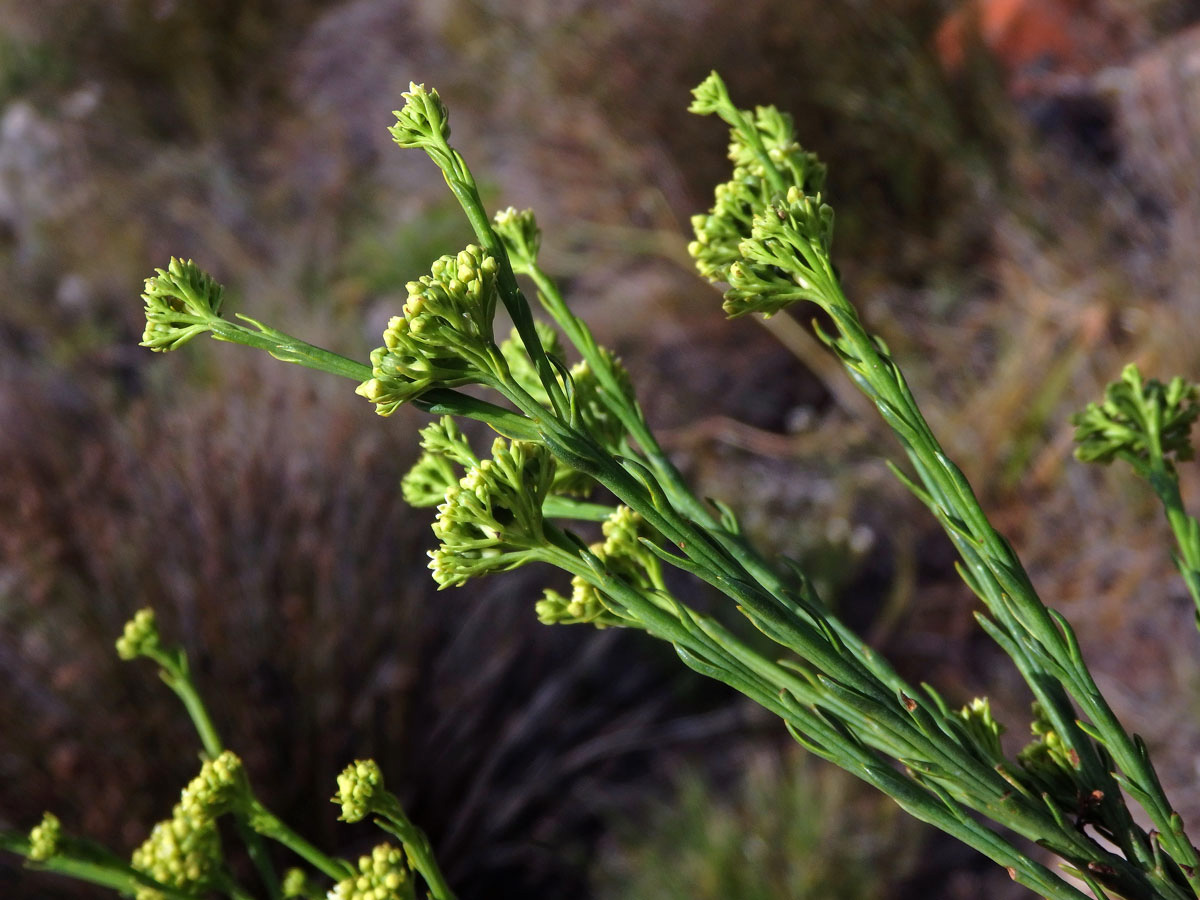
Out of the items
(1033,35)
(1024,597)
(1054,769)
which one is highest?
(1033,35)

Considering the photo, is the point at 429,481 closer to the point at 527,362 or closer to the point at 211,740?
the point at 527,362

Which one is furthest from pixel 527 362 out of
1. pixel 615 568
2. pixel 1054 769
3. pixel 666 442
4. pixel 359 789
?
pixel 666 442

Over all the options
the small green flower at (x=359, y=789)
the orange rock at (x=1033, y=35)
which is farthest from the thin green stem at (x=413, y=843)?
→ the orange rock at (x=1033, y=35)

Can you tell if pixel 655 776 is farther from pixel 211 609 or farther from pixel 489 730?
pixel 211 609

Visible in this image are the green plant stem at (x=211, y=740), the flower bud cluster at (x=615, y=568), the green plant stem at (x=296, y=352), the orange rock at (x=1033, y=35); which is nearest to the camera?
the green plant stem at (x=296, y=352)

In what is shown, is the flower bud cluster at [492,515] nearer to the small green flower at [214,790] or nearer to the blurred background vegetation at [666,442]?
the small green flower at [214,790]

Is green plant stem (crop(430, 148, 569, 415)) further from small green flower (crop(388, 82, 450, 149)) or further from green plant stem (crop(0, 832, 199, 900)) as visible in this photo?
green plant stem (crop(0, 832, 199, 900))
